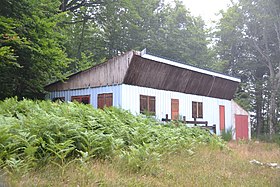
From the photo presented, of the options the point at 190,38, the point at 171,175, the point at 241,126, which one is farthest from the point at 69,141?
the point at 190,38

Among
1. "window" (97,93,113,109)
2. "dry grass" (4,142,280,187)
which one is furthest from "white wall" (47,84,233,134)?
"dry grass" (4,142,280,187)

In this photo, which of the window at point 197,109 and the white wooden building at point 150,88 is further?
the window at point 197,109

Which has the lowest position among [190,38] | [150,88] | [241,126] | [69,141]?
[241,126]

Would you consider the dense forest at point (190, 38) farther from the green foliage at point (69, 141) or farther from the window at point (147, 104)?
the green foliage at point (69, 141)

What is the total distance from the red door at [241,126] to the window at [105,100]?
10.9 metres

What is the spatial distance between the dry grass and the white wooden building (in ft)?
20.1

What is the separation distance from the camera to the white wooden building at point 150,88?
529 inches

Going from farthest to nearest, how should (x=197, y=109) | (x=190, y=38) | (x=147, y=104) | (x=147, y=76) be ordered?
(x=190, y=38) < (x=197, y=109) < (x=147, y=104) < (x=147, y=76)

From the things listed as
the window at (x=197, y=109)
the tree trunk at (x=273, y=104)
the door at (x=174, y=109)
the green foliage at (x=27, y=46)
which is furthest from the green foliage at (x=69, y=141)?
the tree trunk at (x=273, y=104)

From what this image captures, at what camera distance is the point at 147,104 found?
566 inches

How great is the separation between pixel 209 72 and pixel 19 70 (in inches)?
414

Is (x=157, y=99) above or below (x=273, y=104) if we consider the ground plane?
above

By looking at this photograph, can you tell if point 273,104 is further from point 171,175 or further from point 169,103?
point 171,175

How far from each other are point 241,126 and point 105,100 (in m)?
11.6
